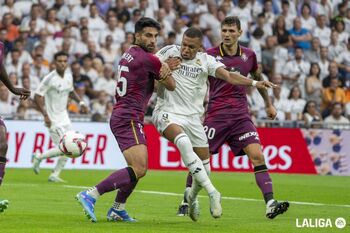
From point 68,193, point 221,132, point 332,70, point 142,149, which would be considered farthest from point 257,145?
point 332,70

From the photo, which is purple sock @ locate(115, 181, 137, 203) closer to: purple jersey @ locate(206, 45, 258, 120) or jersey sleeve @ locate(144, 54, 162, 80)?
jersey sleeve @ locate(144, 54, 162, 80)

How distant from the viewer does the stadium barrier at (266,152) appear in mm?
26203

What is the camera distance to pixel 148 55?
41.9 feet

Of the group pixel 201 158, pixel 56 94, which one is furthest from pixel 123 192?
pixel 56 94

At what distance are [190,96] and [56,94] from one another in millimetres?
9604

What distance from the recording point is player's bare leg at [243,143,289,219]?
534 inches

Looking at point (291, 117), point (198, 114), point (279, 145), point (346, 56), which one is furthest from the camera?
point (346, 56)

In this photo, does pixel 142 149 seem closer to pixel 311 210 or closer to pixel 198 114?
pixel 198 114

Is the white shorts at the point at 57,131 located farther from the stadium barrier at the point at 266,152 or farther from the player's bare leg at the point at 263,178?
the player's bare leg at the point at 263,178

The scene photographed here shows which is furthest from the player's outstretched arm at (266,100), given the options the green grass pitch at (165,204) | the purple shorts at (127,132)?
the purple shorts at (127,132)

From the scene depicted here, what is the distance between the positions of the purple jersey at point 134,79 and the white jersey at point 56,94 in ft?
32.3

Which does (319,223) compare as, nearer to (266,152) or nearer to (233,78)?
(233,78)

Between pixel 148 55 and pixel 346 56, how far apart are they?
20.2 m

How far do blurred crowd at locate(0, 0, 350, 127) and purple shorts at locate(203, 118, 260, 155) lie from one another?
11588mm
